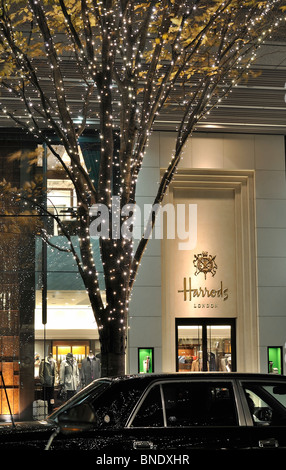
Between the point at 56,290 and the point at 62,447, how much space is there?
40.8 ft

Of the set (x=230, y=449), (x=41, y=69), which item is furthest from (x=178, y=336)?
(x=230, y=449)

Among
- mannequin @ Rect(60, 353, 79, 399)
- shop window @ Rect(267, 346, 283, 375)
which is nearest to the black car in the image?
mannequin @ Rect(60, 353, 79, 399)

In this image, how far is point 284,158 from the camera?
18.6 meters

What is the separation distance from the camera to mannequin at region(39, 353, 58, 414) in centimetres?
1706

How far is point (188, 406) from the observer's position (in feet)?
18.8

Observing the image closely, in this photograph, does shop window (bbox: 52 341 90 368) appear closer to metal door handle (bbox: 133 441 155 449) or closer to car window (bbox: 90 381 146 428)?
car window (bbox: 90 381 146 428)

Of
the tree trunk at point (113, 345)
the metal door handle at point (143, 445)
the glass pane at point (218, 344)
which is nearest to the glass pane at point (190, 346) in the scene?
the glass pane at point (218, 344)

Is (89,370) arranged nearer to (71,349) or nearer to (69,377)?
(69,377)

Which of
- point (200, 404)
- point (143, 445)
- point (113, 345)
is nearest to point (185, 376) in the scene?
point (200, 404)

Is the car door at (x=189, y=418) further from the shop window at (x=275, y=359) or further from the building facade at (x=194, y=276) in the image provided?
the shop window at (x=275, y=359)

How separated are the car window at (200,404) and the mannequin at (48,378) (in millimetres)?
11688

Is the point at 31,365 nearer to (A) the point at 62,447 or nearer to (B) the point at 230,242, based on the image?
(B) the point at 230,242

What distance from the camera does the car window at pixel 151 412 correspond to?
5498mm

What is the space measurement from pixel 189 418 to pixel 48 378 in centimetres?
1183
